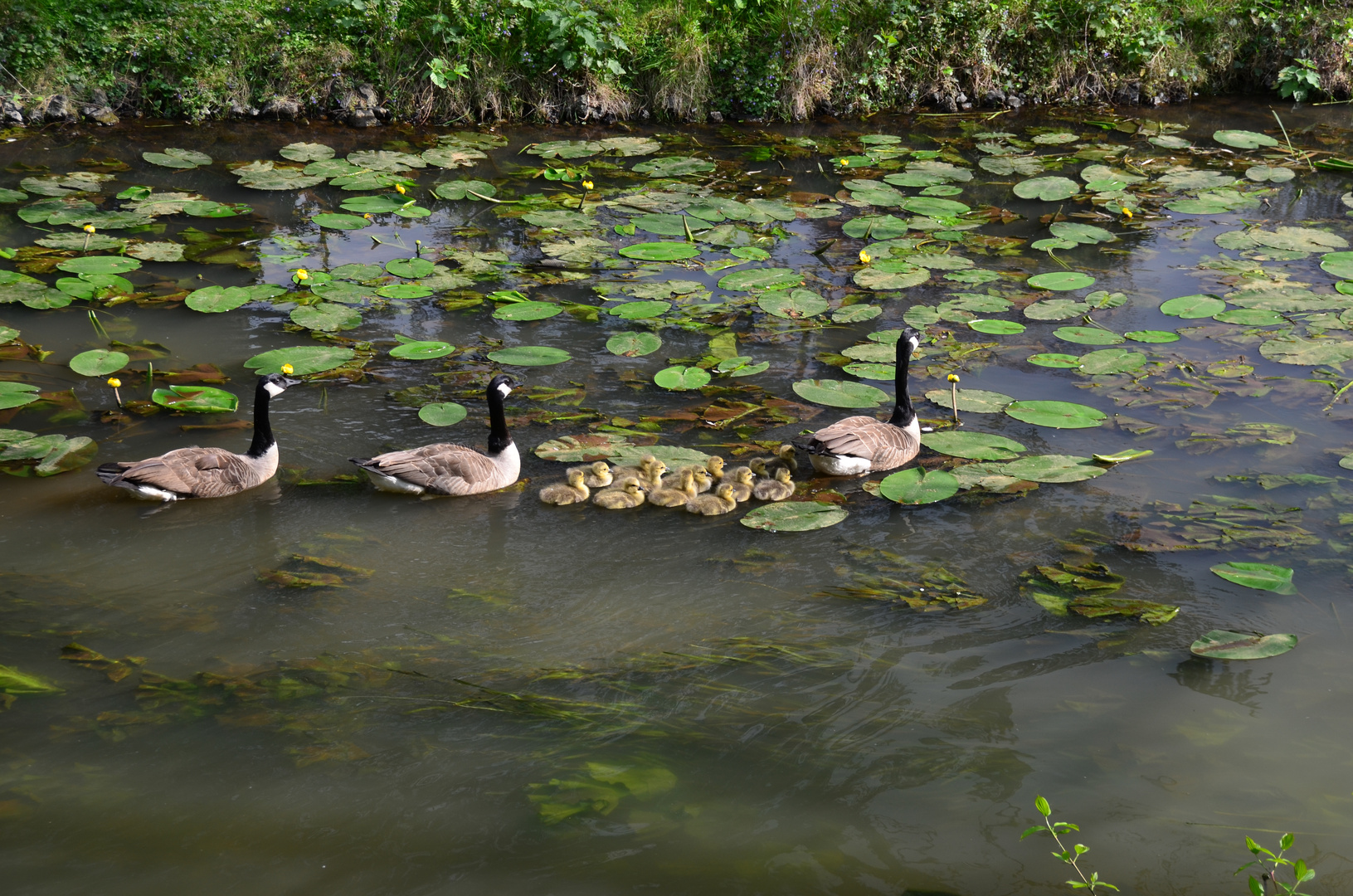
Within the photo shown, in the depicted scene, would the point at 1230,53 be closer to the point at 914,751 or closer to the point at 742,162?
the point at 742,162

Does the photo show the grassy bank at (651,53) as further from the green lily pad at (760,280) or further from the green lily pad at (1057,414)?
the green lily pad at (1057,414)

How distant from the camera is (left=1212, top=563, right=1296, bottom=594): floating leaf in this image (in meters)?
4.85

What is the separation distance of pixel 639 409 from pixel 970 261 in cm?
387

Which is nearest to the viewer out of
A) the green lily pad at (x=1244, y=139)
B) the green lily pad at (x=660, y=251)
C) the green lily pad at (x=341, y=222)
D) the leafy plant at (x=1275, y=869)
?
the leafy plant at (x=1275, y=869)

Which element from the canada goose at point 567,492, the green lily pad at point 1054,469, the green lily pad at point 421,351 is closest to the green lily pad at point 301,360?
the green lily pad at point 421,351

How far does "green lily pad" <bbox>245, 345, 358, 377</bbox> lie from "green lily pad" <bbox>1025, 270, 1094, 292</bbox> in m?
5.67

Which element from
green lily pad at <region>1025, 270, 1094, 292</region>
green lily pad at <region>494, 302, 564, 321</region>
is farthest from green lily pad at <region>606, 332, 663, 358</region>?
green lily pad at <region>1025, 270, 1094, 292</region>

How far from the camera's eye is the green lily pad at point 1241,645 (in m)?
4.40

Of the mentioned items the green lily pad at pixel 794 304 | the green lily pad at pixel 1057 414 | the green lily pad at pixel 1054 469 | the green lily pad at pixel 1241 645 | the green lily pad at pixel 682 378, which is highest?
the green lily pad at pixel 794 304

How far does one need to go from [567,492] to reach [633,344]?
76.2 inches

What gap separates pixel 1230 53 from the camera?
14750 mm

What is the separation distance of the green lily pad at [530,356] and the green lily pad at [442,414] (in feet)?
2.32

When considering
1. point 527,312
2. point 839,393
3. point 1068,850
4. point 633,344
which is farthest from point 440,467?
point 1068,850

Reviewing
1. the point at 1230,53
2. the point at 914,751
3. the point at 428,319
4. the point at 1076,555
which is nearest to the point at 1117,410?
the point at 1076,555
